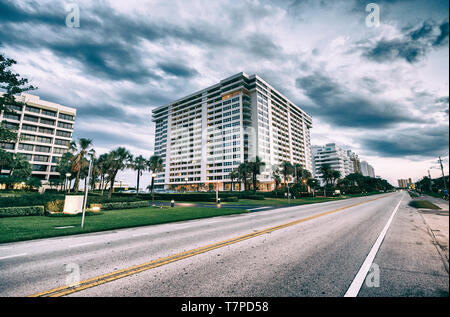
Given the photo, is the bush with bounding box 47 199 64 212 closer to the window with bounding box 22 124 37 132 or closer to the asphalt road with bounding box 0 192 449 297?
the asphalt road with bounding box 0 192 449 297

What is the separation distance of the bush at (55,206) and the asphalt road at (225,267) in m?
10.1

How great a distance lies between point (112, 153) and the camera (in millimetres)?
43156

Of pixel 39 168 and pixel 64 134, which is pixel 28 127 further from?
pixel 39 168

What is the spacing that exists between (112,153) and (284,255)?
46.1 meters

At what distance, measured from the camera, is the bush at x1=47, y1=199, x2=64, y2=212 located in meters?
16.0

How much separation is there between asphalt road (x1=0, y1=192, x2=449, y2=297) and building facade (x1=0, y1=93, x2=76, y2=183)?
260ft

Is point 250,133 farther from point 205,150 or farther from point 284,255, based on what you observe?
point 284,255

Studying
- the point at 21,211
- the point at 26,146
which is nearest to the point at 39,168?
the point at 26,146

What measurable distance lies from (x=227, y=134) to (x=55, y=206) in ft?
271

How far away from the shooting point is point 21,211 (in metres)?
15.0

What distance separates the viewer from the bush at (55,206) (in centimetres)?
1599

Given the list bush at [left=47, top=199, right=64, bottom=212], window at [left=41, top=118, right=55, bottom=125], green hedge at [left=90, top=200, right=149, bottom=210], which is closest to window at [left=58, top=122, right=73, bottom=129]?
window at [left=41, top=118, right=55, bottom=125]

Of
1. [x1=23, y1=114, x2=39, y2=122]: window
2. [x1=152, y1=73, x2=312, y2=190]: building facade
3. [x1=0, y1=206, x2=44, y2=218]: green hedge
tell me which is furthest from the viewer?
[x1=152, y1=73, x2=312, y2=190]: building facade
